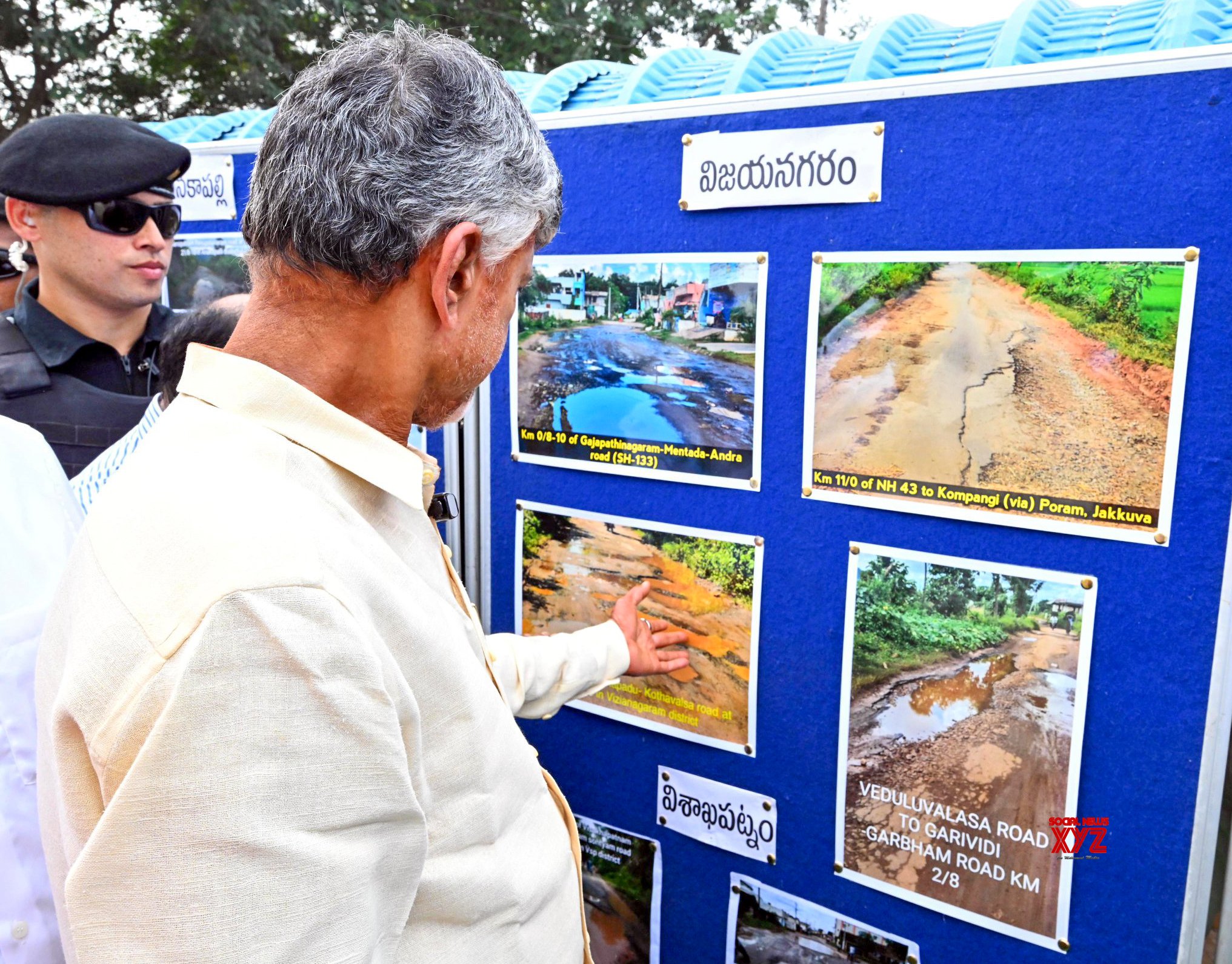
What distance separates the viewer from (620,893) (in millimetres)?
2025

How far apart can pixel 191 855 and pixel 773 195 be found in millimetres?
1317

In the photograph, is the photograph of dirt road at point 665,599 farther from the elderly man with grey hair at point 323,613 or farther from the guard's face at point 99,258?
the guard's face at point 99,258

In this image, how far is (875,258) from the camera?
1.50 m

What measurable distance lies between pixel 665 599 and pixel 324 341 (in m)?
1.07

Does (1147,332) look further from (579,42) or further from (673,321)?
(579,42)

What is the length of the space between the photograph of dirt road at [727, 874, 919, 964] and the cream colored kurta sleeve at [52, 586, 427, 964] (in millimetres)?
1213

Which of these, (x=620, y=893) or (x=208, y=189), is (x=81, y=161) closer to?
(x=208, y=189)

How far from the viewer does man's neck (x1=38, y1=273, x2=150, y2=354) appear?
227 cm

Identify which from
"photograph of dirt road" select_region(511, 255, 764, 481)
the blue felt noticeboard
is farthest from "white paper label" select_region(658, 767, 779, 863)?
"photograph of dirt road" select_region(511, 255, 764, 481)

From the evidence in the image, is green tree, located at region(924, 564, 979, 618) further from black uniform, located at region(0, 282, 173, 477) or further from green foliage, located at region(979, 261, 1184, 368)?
black uniform, located at region(0, 282, 173, 477)

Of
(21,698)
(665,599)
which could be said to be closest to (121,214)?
(21,698)

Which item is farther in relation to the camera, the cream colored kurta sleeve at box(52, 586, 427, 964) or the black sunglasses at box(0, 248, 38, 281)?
the black sunglasses at box(0, 248, 38, 281)

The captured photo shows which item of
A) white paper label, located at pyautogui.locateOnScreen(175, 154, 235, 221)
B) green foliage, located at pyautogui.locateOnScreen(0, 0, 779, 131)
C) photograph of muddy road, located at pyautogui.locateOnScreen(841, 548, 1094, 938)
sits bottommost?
photograph of muddy road, located at pyautogui.locateOnScreen(841, 548, 1094, 938)

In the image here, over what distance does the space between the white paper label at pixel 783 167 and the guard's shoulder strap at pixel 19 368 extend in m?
1.60
